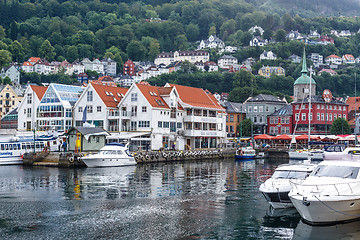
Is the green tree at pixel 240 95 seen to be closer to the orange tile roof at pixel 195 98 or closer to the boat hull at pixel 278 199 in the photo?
the orange tile roof at pixel 195 98

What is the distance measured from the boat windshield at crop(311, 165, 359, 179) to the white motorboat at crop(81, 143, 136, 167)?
3698cm

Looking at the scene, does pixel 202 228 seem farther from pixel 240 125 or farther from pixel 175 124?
pixel 240 125

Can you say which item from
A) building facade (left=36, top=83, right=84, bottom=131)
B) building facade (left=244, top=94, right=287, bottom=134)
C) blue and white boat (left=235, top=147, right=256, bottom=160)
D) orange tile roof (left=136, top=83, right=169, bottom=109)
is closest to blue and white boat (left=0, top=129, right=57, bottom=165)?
building facade (left=36, top=83, right=84, bottom=131)

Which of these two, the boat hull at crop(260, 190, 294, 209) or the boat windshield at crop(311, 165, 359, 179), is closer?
the boat windshield at crop(311, 165, 359, 179)

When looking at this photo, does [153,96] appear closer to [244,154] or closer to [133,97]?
[133,97]

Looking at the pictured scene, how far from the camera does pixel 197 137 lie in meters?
87.2

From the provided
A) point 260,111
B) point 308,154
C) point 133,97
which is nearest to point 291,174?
point 308,154

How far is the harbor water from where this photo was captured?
24562 millimetres

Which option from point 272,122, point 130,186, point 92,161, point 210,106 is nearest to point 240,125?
point 272,122

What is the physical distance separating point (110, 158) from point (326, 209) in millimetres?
40303

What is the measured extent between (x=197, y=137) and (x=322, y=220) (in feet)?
203

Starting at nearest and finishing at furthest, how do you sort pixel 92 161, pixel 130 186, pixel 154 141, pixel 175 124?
pixel 130 186, pixel 92 161, pixel 154 141, pixel 175 124

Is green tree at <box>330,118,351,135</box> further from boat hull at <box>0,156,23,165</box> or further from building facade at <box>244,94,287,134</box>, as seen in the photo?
boat hull at <box>0,156,23,165</box>

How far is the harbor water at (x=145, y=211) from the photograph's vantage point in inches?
967
